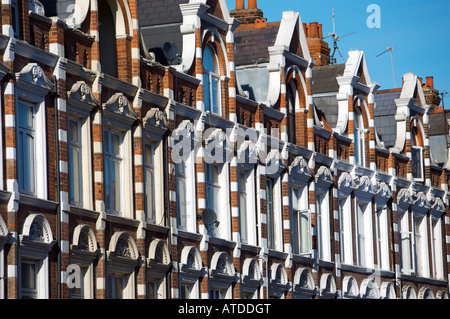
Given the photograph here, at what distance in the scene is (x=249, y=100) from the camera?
40.6m

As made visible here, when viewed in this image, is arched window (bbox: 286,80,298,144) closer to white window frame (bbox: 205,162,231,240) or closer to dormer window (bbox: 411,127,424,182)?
white window frame (bbox: 205,162,231,240)

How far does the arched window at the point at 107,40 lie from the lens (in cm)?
3453

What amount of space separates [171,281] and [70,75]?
22.4 feet

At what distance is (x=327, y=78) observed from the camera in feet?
162

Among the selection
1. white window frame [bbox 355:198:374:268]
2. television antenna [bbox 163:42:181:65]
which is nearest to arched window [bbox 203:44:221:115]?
television antenna [bbox 163:42:181:65]

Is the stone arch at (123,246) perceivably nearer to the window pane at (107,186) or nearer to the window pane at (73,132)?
the window pane at (107,186)

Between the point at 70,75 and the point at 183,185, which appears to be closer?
the point at 70,75

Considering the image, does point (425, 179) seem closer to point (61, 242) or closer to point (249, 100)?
point (249, 100)

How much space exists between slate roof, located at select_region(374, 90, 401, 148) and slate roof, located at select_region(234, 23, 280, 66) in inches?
400

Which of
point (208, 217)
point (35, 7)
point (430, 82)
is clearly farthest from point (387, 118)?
point (35, 7)

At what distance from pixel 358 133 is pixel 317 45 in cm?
663

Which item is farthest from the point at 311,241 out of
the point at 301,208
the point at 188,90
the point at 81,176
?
the point at 81,176

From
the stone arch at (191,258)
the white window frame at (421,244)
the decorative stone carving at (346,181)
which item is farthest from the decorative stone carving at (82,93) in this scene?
the white window frame at (421,244)

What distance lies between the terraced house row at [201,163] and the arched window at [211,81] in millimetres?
73
